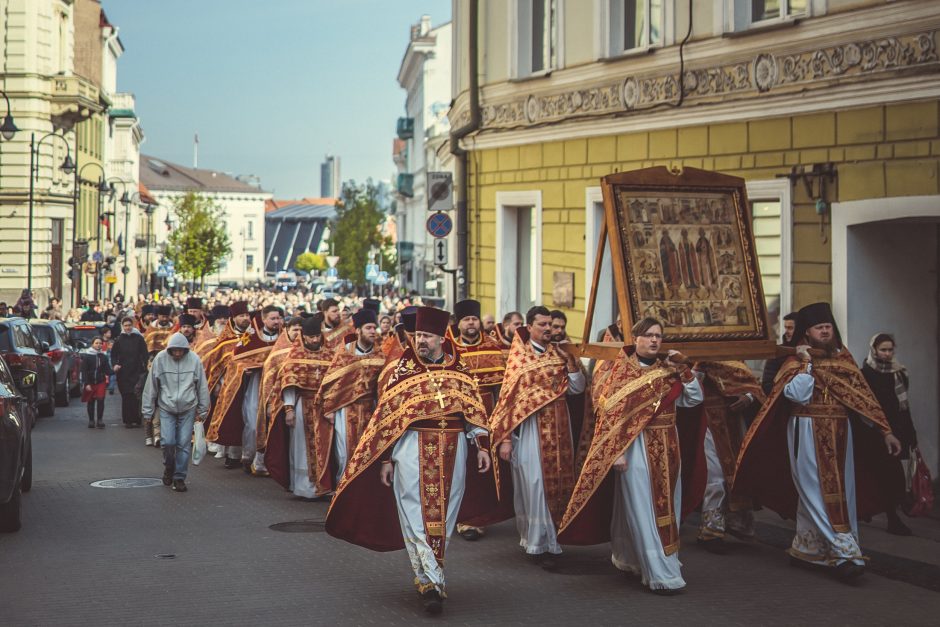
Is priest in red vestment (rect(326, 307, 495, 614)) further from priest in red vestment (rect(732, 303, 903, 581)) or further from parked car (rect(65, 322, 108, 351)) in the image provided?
parked car (rect(65, 322, 108, 351))

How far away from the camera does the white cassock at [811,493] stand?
34.9 ft

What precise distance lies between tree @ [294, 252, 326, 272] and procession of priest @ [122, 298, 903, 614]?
158m

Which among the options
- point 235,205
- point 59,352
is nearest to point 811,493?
point 59,352

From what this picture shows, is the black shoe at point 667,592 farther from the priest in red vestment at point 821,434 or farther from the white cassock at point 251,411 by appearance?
the white cassock at point 251,411

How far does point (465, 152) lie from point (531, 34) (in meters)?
2.27

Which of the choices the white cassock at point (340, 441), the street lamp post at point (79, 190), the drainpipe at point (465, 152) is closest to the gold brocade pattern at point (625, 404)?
the white cassock at point (340, 441)

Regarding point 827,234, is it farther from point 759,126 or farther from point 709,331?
point 709,331

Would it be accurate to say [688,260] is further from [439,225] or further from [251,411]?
[439,225]

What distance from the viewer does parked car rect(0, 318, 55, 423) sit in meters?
22.0

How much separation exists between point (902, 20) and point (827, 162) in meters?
1.69

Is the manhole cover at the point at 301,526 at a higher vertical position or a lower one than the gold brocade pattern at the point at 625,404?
lower

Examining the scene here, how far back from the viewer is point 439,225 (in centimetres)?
2122

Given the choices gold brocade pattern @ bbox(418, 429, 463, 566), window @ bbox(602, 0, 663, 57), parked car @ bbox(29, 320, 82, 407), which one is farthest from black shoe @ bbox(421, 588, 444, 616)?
parked car @ bbox(29, 320, 82, 407)

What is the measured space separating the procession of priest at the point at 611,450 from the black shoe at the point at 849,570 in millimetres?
14
